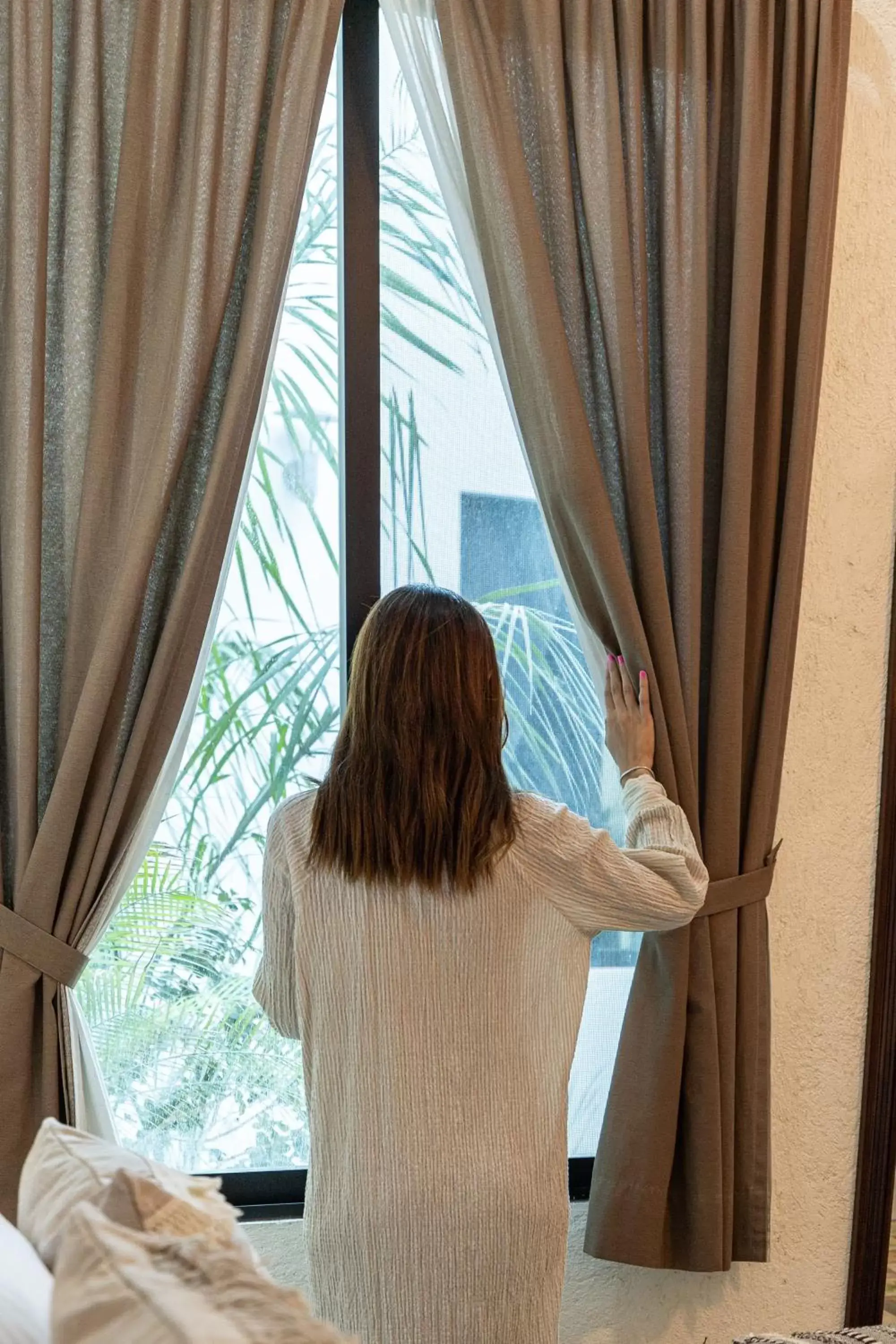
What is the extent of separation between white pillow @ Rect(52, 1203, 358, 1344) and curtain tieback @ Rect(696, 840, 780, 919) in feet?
4.40

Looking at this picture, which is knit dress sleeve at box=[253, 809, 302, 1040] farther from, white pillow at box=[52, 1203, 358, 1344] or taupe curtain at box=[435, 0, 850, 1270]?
white pillow at box=[52, 1203, 358, 1344]

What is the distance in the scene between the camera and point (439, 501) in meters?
2.13

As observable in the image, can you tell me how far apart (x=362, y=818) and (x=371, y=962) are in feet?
0.61

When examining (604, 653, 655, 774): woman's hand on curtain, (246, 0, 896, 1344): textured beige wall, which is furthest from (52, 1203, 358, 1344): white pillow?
(246, 0, 896, 1344): textured beige wall

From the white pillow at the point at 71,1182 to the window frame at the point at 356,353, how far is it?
1072 mm

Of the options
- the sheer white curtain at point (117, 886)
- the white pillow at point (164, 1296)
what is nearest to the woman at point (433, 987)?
the sheer white curtain at point (117, 886)

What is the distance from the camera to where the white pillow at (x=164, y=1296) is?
73 centimetres

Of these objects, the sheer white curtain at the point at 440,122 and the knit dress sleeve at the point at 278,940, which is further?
the sheer white curtain at the point at 440,122

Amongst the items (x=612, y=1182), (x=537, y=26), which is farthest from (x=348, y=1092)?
(x=537, y=26)

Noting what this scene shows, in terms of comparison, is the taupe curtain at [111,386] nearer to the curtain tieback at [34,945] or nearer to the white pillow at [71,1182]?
the curtain tieback at [34,945]

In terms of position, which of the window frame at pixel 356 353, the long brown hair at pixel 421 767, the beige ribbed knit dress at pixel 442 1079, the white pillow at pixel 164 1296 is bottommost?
the beige ribbed knit dress at pixel 442 1079

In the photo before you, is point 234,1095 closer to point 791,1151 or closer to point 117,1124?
point 117,1124

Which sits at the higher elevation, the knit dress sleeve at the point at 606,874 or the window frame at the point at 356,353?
the window frame at the point at 356,353

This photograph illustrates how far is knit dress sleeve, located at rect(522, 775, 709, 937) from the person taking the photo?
1.59m
